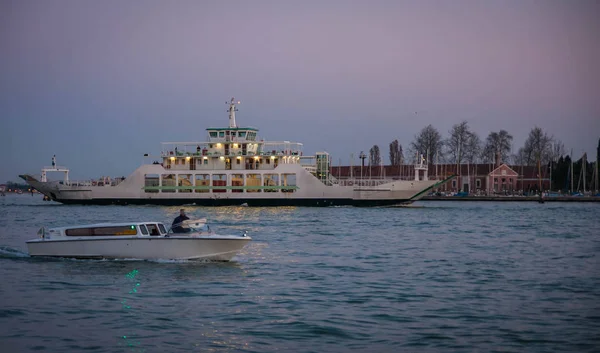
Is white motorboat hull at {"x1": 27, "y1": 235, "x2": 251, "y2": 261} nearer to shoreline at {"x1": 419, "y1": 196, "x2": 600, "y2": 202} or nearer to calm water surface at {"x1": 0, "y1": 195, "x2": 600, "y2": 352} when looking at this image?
calm water surface at {"x1": 0, "y1": 195, "x2": 600, "y2": 352}

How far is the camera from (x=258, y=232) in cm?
4194

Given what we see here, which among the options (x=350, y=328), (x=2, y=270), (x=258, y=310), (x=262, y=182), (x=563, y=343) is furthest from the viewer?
(x=262, y=182)

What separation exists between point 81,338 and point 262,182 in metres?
63.4

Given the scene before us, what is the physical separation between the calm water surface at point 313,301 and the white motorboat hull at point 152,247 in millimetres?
343

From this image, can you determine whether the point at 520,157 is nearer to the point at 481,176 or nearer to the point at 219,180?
the point at 481,176

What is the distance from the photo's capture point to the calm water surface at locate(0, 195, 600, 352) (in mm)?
14883

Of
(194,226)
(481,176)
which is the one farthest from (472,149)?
(194,226)

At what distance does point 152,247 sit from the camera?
25.1m

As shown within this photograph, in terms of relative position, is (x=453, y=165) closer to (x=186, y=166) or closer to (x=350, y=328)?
(x=186, y=166)

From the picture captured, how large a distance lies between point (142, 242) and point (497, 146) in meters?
130

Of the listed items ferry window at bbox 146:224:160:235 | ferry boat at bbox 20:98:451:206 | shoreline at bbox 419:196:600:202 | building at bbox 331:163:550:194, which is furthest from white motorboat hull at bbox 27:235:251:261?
building at bbox 331:163:550:194

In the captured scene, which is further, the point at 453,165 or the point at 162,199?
the point at 453,165

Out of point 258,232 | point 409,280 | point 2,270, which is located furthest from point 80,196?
point 409,280

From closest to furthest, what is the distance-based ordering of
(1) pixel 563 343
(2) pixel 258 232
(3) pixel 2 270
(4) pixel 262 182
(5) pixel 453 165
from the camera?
(1) pixel 563 343, (3) pixel 2 270, (2) pixel 258 232, (4) pixel 262 182, (5) pixel 453 165
